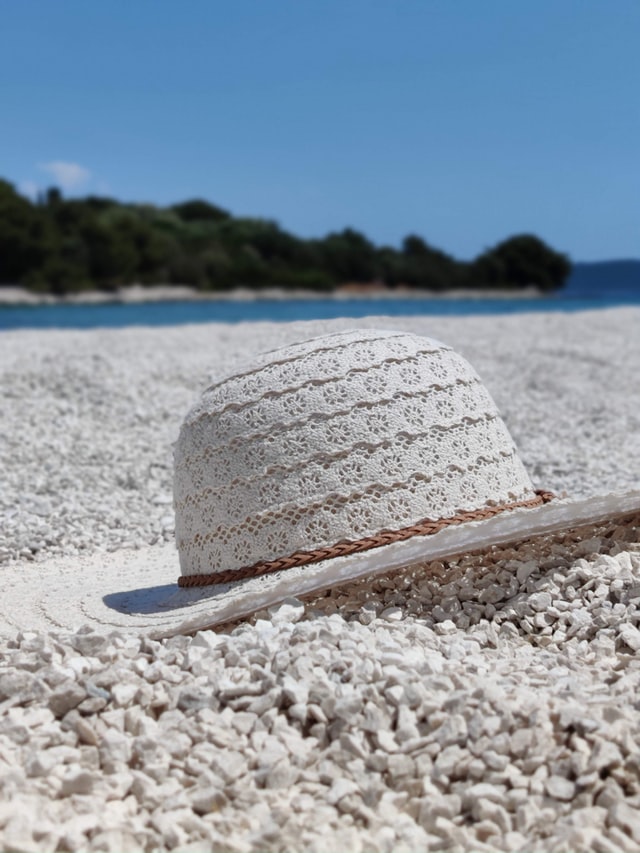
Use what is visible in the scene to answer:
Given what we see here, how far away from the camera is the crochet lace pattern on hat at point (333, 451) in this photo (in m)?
4.21

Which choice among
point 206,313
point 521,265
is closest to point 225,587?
point 206,313

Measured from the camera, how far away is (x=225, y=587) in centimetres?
437

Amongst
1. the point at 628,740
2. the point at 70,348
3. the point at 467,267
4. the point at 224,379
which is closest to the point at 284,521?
the point at 224,379

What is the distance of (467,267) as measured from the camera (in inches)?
2692

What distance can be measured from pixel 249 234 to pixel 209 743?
231 ft

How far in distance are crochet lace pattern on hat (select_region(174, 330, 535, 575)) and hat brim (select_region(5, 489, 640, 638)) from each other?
7.1 inches

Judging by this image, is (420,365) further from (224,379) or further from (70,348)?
(70,348)

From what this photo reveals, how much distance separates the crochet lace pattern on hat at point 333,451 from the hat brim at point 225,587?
7.1 inches

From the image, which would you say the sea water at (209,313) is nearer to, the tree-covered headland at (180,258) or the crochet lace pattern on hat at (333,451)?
the crochet lace pattern on hat at (333,451)

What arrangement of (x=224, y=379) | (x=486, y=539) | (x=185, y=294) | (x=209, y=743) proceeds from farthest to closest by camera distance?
(x=185, y=294) → (x=224, y=379) → (x=486, y=539) → (x=209, y=743)

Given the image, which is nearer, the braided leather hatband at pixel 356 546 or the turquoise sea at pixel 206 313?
the braided leather hatband at pixel 356 546

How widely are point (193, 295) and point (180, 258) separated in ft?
8.88

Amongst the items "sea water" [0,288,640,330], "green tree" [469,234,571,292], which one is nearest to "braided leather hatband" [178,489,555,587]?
"sea water" [0,288,640,330]

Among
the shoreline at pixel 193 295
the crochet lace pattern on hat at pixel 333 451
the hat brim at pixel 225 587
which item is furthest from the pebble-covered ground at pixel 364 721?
the shoreline at pixel 193 295
